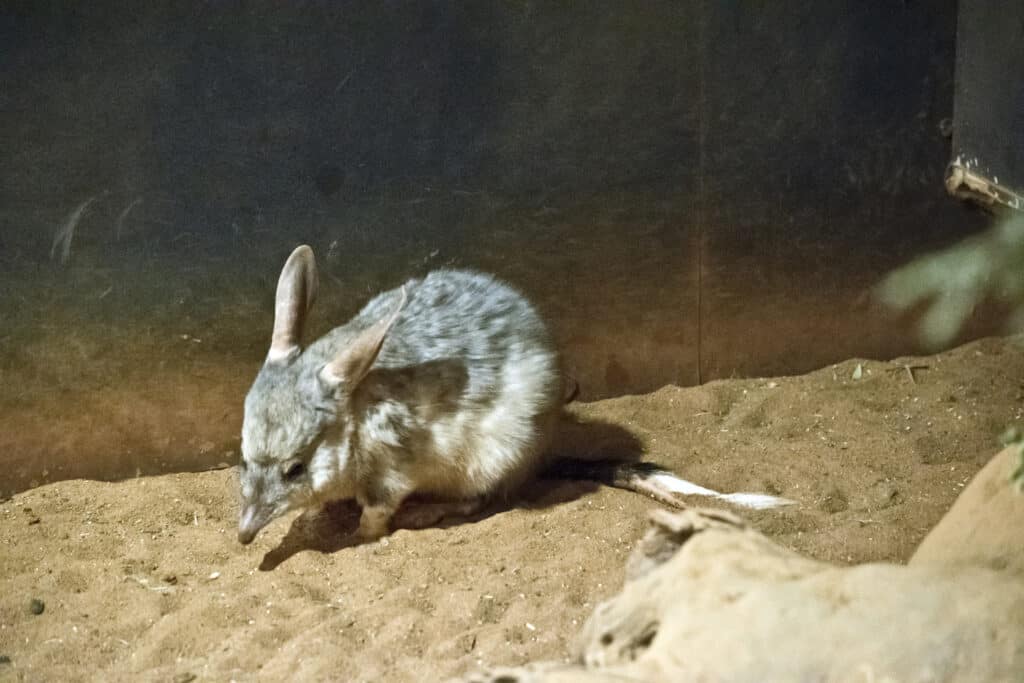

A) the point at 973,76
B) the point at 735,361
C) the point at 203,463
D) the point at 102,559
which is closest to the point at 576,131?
the point at 735,361

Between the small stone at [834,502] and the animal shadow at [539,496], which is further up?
the small stone at [834,502]

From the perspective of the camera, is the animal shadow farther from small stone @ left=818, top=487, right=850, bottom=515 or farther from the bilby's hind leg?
small stone @ left=818, top=487, right=850, bottom=515

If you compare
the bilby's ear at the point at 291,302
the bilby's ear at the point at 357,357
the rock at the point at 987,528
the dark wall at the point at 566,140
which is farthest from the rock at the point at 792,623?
the dark wall at the point at 566,140

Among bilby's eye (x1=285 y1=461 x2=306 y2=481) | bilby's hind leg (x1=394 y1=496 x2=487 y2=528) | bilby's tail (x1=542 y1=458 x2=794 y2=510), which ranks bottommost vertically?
bilby's hind leg (x1=394 y1=496 x2=487 y2=528)

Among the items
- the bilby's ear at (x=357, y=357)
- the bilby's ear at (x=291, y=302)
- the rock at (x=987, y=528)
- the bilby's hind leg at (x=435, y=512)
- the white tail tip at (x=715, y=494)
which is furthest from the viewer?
the bilby's hind leg at (x=435, y=512)

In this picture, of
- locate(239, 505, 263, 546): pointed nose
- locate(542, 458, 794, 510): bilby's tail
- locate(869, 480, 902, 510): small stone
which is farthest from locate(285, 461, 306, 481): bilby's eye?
locate(869, 480, 902, 510): small stone

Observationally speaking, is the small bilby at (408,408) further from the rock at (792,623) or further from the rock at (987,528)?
the rock at (792,623)

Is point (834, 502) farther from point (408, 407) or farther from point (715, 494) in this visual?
point (408, 407)

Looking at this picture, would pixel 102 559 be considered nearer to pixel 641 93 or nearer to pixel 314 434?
pixel 314 434
